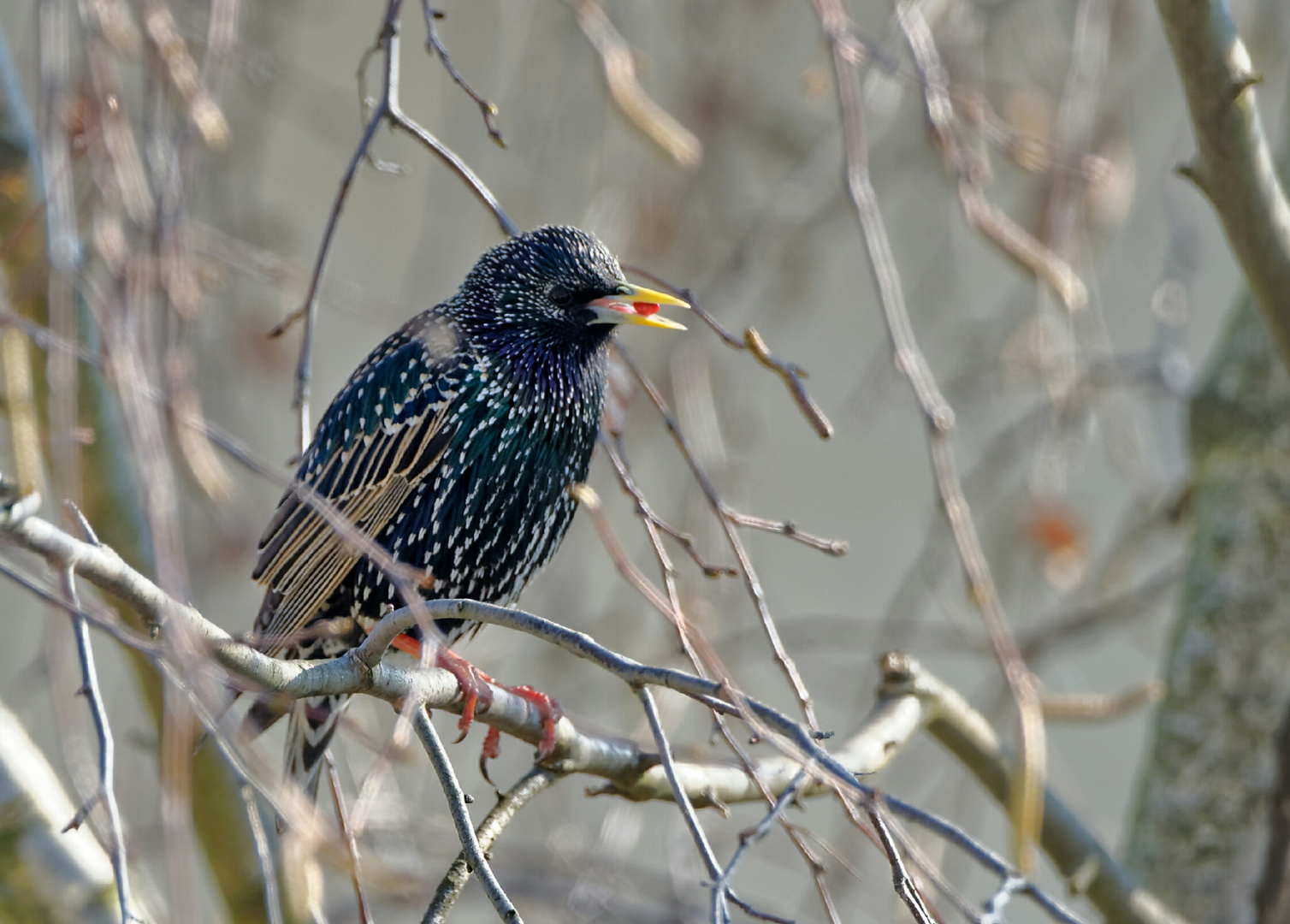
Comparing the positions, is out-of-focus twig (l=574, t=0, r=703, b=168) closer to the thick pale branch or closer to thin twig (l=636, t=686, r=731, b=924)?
the thick pale branch

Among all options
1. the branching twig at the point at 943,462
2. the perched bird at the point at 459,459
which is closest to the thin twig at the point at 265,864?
the branching twig at the point at 943,462

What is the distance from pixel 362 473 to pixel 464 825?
1273 mm

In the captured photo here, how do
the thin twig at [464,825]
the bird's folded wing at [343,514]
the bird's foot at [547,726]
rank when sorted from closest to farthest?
the thin twig at [464,825] → the bird's foot at [547,726] → the bird's folded wing at [343,514]

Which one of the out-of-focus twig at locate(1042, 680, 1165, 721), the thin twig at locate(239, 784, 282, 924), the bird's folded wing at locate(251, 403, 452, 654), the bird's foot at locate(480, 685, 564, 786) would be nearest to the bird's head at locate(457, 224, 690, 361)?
the bird's folded wing at locate(251, 403, 452, 654)

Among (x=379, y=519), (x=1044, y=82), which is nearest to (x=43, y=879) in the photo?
(x=379, y=519)

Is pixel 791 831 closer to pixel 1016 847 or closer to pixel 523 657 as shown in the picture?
pixel 1016 847

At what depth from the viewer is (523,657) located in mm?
5070

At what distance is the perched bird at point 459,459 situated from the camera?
2.57 meters

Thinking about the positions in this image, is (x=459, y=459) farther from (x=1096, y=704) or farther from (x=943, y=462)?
(x=1096, y=704)

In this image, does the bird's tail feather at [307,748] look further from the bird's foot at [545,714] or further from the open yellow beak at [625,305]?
the open yellow beak at [625,305]

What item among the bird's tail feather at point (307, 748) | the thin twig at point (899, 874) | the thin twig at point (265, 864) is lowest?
the thin twig at point (899, 874)

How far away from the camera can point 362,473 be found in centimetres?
266

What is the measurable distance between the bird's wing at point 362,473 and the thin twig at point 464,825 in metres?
0.95

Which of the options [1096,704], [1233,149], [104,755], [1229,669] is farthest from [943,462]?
[1229,669]
